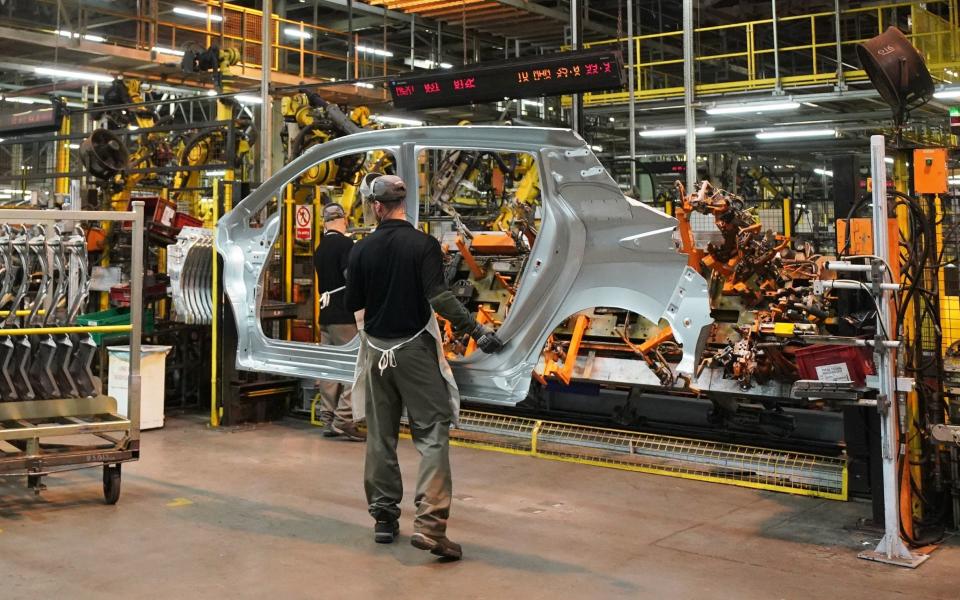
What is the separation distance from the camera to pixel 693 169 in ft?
28.2

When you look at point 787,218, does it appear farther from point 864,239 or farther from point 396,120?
point 396,120

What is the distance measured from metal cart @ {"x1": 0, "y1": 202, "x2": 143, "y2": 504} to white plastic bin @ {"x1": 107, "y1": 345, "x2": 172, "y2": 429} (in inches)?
73.2

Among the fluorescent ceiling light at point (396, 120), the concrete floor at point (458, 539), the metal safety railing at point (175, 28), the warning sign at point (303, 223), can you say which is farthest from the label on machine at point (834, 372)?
the fluorescent ceiling light at point (396, 120)

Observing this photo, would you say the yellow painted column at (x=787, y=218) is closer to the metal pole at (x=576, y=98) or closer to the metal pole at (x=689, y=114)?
the metal pole at (x=689, y=114)

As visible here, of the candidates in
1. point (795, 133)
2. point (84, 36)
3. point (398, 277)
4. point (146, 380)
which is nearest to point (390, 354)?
point (398, 277)

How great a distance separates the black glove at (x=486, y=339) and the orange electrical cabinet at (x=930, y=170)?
214 centimetres

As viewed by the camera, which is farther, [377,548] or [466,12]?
[466,12]

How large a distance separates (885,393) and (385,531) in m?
2.36

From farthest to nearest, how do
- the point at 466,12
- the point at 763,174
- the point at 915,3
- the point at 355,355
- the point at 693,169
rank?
the point at 763,174, the point at 466,12, the point at 915,3, the point at 693,169, the point at 355,355

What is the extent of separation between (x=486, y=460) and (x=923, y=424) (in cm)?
287

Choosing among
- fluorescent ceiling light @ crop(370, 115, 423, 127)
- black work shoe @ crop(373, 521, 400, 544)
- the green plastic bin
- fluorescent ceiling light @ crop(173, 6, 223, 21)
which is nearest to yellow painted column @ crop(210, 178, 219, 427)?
the green plastic bin

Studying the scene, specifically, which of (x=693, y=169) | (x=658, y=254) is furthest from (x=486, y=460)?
(x=693, y=169)

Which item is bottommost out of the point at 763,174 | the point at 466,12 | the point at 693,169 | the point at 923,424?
the point at 923,424

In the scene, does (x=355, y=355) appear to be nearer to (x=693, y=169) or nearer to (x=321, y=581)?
(x=321, y=581)
